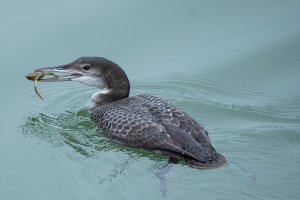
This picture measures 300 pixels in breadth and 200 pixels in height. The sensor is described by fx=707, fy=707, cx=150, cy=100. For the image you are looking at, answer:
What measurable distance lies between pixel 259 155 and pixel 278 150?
0.27 metres

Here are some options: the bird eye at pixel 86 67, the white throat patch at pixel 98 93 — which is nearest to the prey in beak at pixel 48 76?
the bird eye at pixel 86 67

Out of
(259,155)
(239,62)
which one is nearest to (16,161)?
(259,155)

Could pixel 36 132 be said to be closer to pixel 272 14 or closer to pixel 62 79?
pixel 62 79

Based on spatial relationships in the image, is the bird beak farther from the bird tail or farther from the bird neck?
the bird tail

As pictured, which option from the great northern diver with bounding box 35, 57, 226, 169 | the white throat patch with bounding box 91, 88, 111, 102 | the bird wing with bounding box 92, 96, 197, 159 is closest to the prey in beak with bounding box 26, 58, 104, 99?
the great northern diver with bounding box 35, 57, 226, 169

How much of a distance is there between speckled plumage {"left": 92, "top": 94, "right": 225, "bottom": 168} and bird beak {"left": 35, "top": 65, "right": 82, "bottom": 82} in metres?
0.90

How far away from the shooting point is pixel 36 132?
938 centimetres

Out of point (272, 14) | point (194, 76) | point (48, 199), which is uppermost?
point (272, 14)

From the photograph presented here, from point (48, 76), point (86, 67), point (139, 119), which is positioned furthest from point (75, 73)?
point (139, 119)

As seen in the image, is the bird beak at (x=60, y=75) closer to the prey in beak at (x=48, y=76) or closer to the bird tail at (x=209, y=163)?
the prey in beak at (x=48, y=76)

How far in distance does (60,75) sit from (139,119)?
1731mm

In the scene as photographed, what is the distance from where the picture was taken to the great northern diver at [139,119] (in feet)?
26.8

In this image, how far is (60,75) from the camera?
9.73m

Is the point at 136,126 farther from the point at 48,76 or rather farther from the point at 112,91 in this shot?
the point at 48,76
